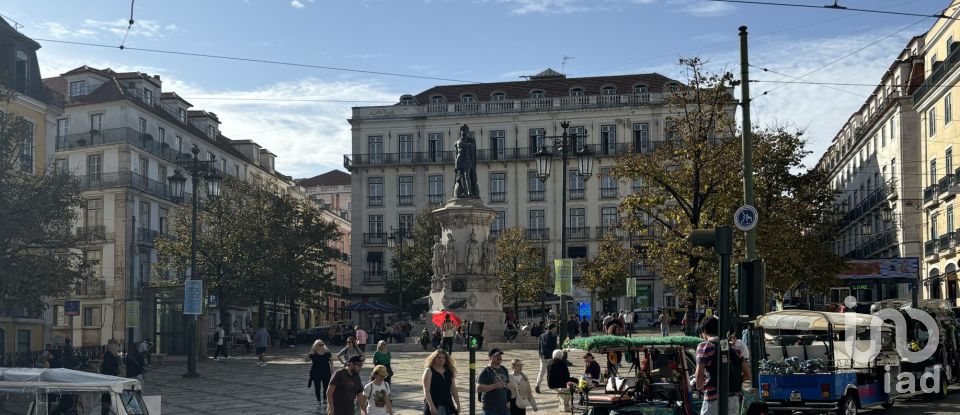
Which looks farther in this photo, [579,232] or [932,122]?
[579,232]

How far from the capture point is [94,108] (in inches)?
2554

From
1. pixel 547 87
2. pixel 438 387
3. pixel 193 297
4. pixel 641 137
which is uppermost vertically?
pixel 547 87

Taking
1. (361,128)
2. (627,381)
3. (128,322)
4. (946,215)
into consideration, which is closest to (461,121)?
(361,128)

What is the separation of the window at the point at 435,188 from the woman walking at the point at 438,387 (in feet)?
213

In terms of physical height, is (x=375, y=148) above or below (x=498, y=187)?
above

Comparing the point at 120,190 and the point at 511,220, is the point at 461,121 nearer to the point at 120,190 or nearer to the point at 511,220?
the point at 511,220

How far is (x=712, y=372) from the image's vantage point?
42.2ft

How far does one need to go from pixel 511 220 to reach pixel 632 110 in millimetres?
11360

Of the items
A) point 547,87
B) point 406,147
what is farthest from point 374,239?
point 547,87

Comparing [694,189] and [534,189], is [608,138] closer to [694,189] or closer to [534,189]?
[534,189]

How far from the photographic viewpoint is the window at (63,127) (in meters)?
66.1

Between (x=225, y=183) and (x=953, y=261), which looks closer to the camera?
(x=953, y=261)

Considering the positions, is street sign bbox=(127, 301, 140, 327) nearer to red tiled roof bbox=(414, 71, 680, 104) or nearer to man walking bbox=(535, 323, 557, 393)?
man walking bbox=(535, 323, 557, 393)

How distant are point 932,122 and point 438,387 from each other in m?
44.7
